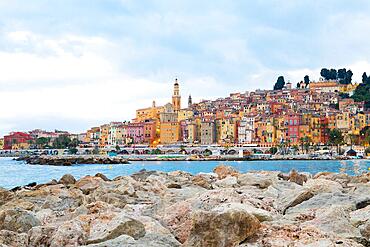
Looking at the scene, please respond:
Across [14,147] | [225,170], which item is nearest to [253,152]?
[14,147]

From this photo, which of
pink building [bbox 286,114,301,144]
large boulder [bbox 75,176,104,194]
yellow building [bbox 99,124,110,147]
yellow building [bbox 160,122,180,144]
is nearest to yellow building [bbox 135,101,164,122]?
yellow building [bbox 99,124,110,147]

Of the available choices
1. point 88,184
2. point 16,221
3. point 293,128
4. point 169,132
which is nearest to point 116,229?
point 16,221

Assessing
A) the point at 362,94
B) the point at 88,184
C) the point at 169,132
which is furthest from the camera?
the point at 169,132

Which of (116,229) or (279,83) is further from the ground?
(279,83)

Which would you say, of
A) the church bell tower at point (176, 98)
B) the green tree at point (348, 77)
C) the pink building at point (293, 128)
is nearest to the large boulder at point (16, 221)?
the pink building at point (293, 128)

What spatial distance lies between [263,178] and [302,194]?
11.7ft

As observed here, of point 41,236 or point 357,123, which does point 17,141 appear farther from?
point 41,236

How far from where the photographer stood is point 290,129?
278ft

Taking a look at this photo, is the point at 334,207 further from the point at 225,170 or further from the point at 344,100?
the point at 344,100

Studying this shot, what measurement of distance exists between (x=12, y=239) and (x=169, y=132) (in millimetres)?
94466

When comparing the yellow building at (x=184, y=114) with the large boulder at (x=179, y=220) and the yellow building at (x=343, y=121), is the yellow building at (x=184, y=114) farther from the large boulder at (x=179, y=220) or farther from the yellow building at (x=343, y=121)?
the large boulder at (x=179, y=220)

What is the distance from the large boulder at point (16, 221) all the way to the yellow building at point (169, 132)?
306ft

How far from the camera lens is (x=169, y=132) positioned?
322ft

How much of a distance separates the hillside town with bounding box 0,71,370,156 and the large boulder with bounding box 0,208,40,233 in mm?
73874
